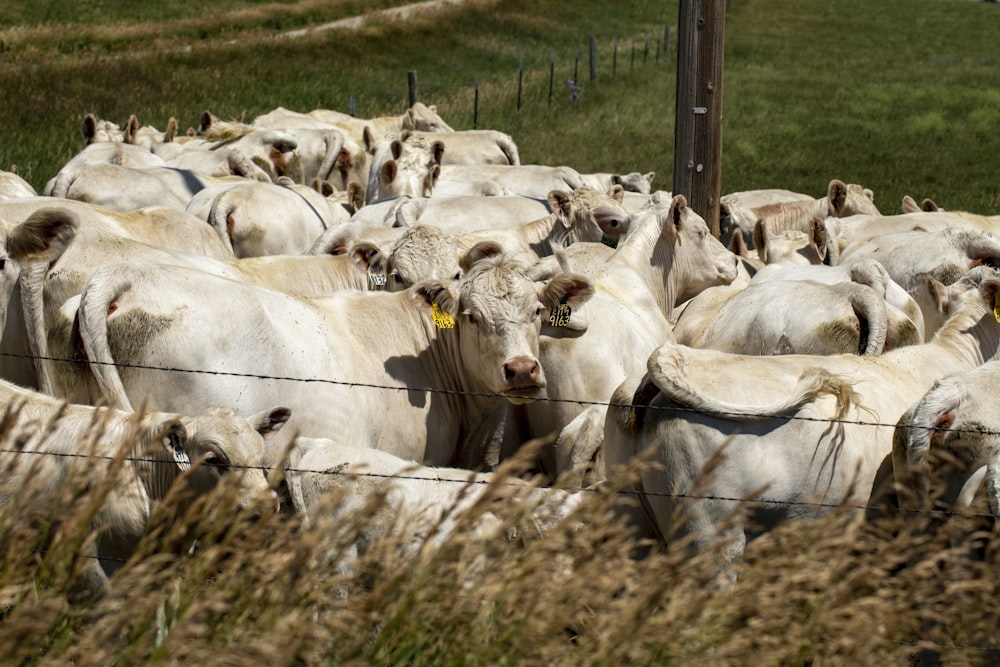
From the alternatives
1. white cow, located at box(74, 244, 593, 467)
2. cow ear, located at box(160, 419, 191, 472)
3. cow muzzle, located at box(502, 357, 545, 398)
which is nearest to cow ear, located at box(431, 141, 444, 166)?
white cow, located at box(74, 244, 593, 467)

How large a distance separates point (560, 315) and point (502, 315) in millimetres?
446

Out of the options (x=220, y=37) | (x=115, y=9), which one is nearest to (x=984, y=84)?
(x=220, y=37)

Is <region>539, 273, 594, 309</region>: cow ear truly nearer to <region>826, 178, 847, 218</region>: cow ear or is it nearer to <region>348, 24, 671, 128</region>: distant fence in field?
<region>826, 178, 847, 218</region>: cow ear

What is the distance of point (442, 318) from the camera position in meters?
6.92

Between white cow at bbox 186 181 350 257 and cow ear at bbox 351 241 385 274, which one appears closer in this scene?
cow ear at bbox 351 241 385 274

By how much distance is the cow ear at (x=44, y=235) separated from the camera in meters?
6.32

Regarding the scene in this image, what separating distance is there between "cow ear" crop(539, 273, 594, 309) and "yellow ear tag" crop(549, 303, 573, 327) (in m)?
0.02

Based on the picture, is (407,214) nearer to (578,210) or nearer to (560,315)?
(578,210)

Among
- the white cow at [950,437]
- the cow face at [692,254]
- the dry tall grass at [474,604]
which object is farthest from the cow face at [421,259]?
the dry tall grass at [474,604]

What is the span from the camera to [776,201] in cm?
1502

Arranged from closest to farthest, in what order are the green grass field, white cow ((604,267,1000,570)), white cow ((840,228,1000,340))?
white cow ((604,267,1000,570))
white cow ((840,228,1000,340))
the green grass field

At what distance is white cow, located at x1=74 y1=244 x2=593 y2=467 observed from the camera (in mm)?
5934

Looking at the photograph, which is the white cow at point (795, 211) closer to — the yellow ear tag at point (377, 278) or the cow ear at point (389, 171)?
the cow ear at point (389, 171)

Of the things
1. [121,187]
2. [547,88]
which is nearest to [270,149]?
[121,187]
